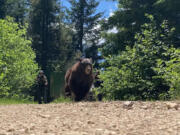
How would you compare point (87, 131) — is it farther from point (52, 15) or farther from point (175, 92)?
point (52, 15)

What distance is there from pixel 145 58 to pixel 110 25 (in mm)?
8500

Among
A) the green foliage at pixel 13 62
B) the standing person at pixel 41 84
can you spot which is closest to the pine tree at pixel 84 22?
the green foliage at pixel 13 62

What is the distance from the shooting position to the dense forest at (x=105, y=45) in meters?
10.3

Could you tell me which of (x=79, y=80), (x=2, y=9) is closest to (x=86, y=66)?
(x=79, y=80)

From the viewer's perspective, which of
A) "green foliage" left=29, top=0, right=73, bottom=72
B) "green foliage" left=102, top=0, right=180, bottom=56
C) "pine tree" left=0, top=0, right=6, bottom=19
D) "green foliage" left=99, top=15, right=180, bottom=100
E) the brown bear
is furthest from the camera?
"green foliage" left=29, top=0, right=73, bottom=72

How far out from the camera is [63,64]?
110ft

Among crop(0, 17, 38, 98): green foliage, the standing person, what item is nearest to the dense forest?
crop(0, 17, 38, 98): green foliage

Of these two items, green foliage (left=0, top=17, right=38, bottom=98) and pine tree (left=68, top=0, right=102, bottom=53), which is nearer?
green foliage (left=0, top=17, right=38, bottom=98)

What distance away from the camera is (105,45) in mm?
18516

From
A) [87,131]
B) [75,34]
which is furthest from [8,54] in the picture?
[75,34]

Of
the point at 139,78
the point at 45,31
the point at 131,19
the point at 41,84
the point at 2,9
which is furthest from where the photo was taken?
the point at 45,31

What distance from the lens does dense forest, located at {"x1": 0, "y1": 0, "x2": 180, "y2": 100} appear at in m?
10.3

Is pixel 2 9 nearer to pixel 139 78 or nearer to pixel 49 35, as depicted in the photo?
pixel 49 35

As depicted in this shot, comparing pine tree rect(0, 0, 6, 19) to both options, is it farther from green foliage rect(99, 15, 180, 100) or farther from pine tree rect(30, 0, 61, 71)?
green foliage rect(99, 15, 180, 100)
